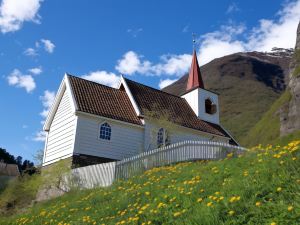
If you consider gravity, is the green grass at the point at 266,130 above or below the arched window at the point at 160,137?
above

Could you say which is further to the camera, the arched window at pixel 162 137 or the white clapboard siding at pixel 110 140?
the arched window at pixel 162 137

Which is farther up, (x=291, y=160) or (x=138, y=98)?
(x=138, y=98)

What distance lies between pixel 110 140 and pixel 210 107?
1355 cm

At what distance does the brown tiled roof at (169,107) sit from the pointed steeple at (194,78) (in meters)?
2.75

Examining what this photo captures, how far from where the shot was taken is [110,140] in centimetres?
2277

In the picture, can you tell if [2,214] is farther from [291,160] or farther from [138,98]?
[291,160]

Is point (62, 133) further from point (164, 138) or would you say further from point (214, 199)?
point (214, 199)

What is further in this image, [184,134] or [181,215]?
[184,134]

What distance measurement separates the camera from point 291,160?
7.22m

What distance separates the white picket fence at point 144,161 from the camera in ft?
52.3

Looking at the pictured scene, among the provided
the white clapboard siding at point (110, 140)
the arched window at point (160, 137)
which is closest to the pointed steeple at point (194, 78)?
the arched window at point (160, 137)

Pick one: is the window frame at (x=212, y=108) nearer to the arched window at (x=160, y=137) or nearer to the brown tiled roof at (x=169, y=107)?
the brown tiled roof at (x=169, y=107)

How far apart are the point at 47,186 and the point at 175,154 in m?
7.36

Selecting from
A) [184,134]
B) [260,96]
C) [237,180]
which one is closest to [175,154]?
[184,134]
